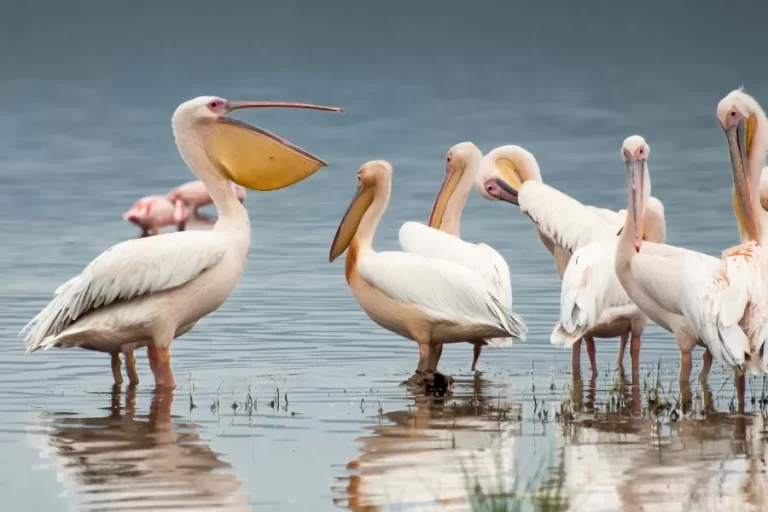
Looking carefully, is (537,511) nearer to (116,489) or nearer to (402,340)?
(116,489)

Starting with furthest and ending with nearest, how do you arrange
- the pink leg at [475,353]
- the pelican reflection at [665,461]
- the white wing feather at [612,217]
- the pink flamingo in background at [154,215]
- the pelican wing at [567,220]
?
the pink flamingo in background at [154,215] → the white wing feather at [612,217] → the pelican wing at [567,220] → the pink leg at [475,353] → the pelican reflection at [665,461]

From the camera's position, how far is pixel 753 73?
49719 mm

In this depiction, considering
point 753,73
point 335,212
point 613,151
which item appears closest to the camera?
point 335,212

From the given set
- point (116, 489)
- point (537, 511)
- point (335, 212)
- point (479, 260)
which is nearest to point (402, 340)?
point (479, 260)

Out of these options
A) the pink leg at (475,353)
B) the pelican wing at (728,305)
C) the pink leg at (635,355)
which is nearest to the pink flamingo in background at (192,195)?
the pink leg at (475,353)

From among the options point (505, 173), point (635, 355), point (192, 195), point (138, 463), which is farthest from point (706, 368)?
point (192, 195)

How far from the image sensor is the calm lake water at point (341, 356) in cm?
625

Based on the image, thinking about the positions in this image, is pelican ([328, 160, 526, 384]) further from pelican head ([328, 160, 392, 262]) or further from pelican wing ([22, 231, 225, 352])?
pelican wing ([22, 231, 225, 352])

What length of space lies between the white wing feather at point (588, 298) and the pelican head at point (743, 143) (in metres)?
0.68

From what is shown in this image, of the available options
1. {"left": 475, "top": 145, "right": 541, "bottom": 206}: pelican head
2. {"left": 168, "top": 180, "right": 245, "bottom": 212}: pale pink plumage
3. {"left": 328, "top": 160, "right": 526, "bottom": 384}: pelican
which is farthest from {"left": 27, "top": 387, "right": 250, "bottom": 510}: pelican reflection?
{"left": 168, "top": 180, "right": 245, "bottom": 212}: pale pink plumage

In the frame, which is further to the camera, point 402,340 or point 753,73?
point 753,73

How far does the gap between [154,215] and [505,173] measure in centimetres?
729

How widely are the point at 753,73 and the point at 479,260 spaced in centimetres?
4196

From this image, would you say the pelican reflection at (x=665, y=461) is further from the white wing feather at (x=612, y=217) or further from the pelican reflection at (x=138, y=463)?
the white wing feather at (x=612, y=217)
